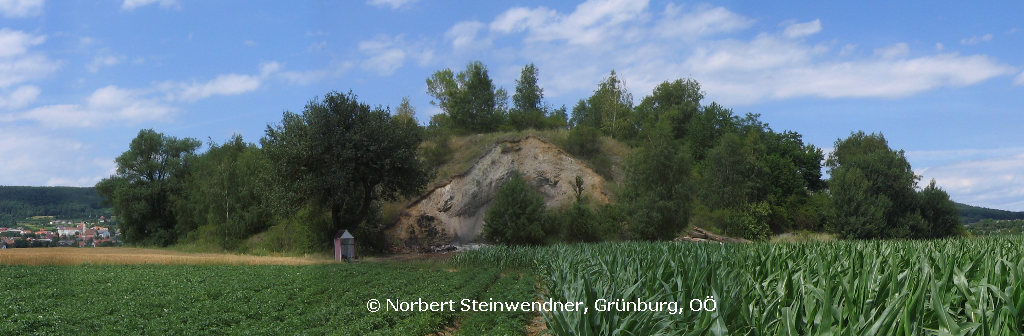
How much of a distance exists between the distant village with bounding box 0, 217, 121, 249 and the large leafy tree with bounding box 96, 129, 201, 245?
8.55 feet

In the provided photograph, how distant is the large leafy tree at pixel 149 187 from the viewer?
59156 millimetres

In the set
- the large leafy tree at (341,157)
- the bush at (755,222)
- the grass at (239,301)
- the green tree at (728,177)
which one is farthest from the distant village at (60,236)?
the bush at (755,222)

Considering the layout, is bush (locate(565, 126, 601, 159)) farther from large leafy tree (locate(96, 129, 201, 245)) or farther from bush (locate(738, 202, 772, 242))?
large leafy tree (locate(96, 129, 201, 245))

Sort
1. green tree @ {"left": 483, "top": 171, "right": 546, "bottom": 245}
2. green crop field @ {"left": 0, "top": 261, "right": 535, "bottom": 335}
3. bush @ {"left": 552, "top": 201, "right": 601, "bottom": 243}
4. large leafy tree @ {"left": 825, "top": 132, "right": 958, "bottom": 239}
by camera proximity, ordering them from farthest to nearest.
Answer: large leafy tree @ {"left": 825, "top": 132, "right": 958, "bottom": 239}
bush @ {"left": 552, "top": 201, "right": 601, "bottom": 243}
green tree @ {"left": 483, "top": 171, "right": 546, "bottom": 245}
green crop field @ {"left": 0, "top": 261, "right": 535, "bottom": 335}

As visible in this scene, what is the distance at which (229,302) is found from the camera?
14.7 meters

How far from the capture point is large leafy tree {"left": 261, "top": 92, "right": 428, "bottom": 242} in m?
37.2

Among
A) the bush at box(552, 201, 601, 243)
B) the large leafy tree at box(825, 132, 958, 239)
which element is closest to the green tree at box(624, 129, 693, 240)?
the bush at box(552, 201, 601, 243)

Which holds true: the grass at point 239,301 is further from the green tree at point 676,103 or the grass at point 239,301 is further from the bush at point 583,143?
the green tree at point 676,103

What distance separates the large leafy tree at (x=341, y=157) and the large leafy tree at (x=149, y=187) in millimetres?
26868

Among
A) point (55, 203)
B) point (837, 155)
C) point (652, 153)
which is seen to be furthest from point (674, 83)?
point (55, 203)

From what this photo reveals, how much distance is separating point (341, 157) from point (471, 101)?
3178cm

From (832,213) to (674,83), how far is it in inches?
1365

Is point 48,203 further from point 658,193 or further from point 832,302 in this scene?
point 832,302

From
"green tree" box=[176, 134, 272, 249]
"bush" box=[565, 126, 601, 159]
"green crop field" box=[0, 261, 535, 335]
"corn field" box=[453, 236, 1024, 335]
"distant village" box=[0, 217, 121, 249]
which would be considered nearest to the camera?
"corn field" box=[453, 236, 1024, 335]
